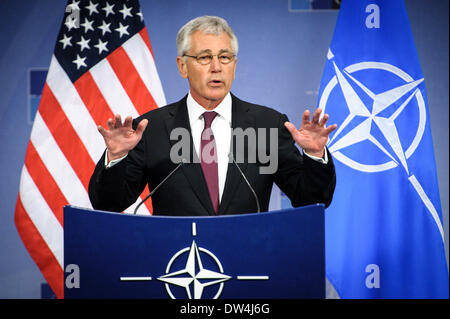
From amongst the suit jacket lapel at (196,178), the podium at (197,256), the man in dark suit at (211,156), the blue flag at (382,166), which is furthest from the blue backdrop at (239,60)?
the podium at (197,256)

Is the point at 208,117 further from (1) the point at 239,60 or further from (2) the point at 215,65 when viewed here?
(1) the point at 239,60

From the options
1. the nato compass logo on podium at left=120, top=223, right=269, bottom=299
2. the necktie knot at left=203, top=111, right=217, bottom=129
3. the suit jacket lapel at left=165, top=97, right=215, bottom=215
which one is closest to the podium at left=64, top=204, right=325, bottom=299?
the nato compass logo on podium at left=120, top=223, right=269, bottom=299

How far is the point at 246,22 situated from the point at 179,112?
134cm

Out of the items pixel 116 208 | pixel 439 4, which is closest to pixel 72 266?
pixel 116 208

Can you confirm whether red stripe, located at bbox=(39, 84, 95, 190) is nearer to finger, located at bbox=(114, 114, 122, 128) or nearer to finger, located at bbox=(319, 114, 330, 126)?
finger, located at bbox=(114, 114, 122, 128)

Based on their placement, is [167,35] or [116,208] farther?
[167,35]

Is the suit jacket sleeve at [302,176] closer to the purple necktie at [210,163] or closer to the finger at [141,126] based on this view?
the purple necktie at [210,163]

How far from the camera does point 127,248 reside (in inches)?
46.4

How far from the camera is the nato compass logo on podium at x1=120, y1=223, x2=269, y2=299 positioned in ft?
3.75


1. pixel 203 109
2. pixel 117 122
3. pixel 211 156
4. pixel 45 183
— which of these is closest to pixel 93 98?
pixel 45 183

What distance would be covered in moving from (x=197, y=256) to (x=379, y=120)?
5.34 feet

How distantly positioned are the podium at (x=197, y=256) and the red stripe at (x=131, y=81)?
149cm

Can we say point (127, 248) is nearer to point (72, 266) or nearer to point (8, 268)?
point (72, 266)

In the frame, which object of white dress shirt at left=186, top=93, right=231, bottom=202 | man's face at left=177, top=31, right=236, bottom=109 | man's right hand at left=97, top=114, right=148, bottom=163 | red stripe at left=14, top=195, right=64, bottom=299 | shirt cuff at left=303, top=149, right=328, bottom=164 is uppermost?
man's face at left=177, top=31, right=236, bottom=109
